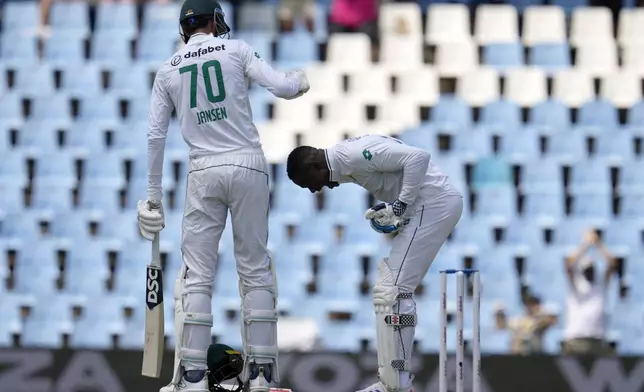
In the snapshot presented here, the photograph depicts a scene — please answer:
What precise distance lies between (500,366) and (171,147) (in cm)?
481

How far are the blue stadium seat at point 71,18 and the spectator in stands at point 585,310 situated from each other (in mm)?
5659

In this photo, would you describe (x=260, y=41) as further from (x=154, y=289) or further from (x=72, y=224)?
(x=154, y=289)

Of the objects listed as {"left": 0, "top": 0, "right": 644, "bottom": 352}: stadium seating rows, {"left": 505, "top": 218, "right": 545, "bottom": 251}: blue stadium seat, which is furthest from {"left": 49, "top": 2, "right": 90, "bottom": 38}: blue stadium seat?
A: {"left": 505, "top": 218, "right": 545, "bottom": 251}: blue stadium seat

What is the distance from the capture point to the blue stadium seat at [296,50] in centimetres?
1302

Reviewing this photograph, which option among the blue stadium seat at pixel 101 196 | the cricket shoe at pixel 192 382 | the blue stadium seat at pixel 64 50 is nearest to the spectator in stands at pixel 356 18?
the blue stadium seat at pixel 64 50

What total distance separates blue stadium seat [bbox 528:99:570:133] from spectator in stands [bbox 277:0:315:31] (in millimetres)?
2486

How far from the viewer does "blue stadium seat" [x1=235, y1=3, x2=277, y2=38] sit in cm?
1327

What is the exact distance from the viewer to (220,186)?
616 centimetres

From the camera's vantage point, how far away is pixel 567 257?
11281 millimetres

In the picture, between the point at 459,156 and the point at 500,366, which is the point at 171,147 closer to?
the point at 459,156

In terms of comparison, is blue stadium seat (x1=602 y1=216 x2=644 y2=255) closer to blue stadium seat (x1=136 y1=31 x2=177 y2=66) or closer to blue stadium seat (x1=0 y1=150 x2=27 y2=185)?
blue stadium seat (x1=136 y1=31 x2=177 y2=66)

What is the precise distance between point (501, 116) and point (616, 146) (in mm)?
1129

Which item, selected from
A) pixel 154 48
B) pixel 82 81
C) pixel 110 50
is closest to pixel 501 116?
pixel 154 48

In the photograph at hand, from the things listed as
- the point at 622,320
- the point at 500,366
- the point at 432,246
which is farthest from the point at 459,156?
the point at 432,246
